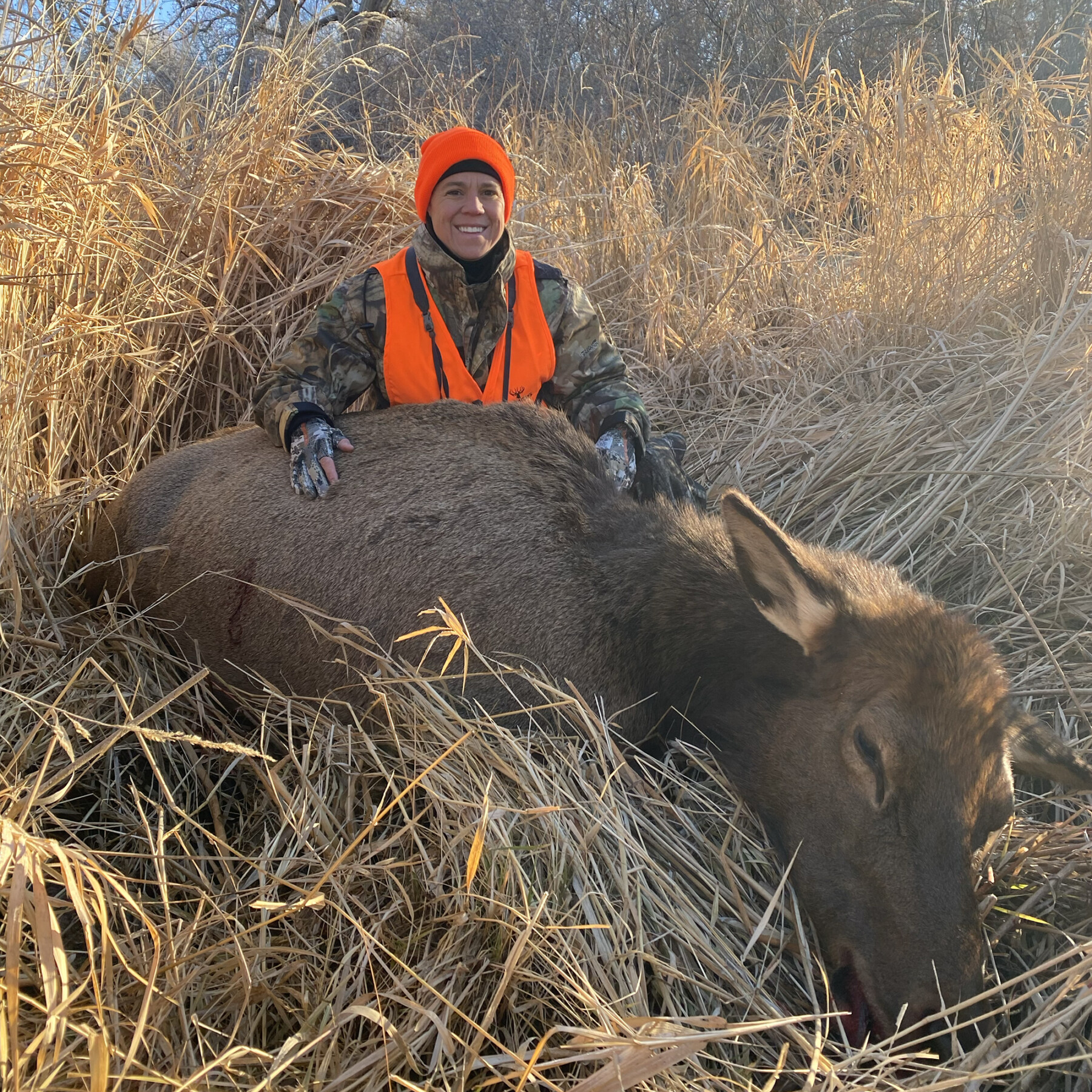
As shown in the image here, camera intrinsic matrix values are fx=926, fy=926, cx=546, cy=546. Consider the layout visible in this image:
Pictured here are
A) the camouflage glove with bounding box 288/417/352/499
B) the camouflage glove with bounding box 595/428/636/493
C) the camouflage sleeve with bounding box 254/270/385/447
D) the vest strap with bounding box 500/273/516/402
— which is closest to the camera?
the camouflage glove with bounding box 288/417/352/499

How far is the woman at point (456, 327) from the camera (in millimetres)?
4316

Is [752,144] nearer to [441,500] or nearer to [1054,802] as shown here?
[441,500]

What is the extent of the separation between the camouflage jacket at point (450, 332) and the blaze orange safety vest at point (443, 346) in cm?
6

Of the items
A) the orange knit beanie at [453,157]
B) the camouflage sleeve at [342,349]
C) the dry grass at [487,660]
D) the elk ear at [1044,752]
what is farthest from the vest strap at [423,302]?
the elk ear at [1044,752]

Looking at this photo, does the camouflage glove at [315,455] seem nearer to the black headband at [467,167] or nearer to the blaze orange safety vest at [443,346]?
the blaze orange safety vest at [443,346]

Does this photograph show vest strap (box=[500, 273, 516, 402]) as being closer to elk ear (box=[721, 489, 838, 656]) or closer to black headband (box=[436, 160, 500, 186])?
black headband (box=[436, 160, 500, 186])

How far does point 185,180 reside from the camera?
5.25 m

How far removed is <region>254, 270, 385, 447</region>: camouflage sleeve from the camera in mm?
4266

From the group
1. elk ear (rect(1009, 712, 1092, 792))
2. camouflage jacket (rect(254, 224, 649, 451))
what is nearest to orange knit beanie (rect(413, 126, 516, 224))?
camouflage jacket (rect(254, 224, 649, 451))

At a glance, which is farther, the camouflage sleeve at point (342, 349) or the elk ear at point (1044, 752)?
the camouflage sleeve at point (342, 349)

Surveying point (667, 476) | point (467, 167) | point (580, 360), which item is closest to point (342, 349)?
point (467, 167)

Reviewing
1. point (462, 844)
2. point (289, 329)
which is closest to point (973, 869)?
point (462, 844)

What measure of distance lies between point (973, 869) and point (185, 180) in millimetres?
5142

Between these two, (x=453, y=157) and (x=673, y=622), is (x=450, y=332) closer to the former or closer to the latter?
(x=453, y=157)
